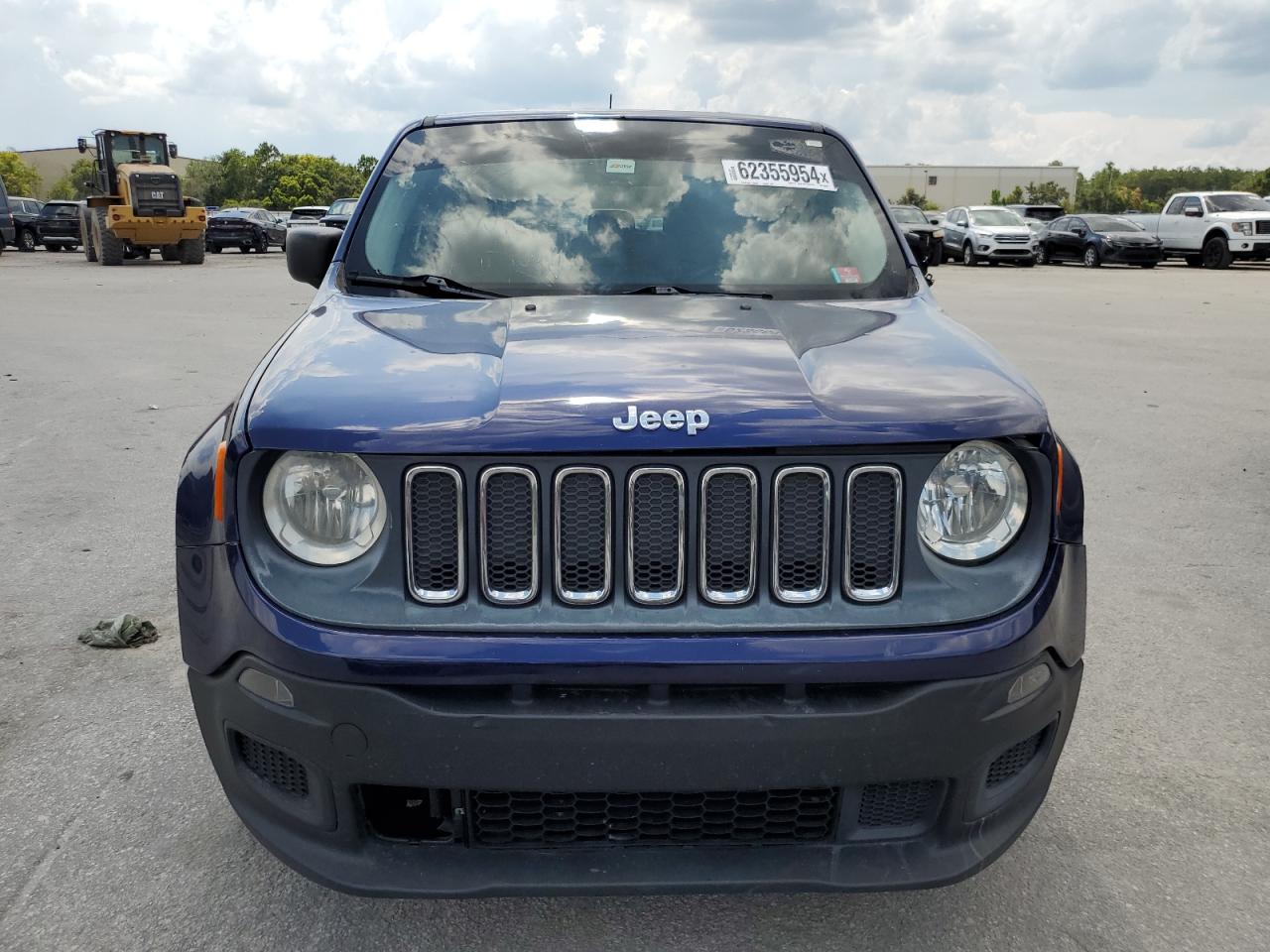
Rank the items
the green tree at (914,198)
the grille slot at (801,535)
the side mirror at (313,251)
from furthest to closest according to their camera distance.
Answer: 1. the green tree at (914,198)
2. the side mirror at (313,251)
3. the grille slot at (801,535)

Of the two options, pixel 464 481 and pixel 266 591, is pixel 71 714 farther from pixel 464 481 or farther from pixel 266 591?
pixel 464 481

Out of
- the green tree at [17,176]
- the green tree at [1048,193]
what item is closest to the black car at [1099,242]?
the green tree at [1048,193]

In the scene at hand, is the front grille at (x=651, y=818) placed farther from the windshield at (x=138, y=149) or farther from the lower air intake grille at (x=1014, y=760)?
the windshield at (x=138, y=149)

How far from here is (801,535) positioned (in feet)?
7.07

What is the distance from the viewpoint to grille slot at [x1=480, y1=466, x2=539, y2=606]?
2113 mm

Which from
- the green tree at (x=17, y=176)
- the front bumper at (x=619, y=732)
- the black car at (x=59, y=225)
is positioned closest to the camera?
the front bumper at (x=619, y=732)

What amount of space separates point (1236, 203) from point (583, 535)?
3126 centimetres

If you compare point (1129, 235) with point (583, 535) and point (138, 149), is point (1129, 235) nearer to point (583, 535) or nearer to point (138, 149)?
point (138, 149)

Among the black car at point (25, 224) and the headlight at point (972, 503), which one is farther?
the black car at point (25, 224)

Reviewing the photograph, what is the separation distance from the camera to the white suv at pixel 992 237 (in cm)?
3048

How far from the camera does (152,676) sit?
149 inches

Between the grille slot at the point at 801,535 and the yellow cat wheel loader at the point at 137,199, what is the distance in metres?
27.3

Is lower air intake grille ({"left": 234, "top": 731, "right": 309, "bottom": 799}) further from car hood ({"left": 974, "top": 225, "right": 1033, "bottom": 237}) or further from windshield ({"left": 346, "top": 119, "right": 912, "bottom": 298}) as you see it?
car hood ({"left": 974, "top": 225, "right": 1033, "bottom": 237})

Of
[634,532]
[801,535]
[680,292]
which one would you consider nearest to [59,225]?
[680,292]
